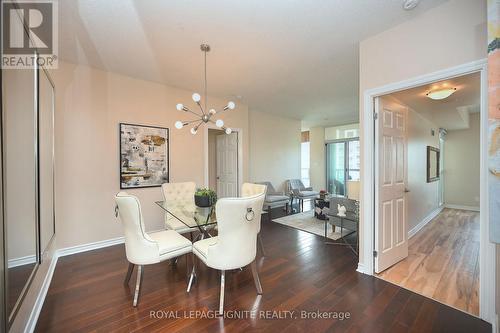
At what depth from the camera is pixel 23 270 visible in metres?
1.53

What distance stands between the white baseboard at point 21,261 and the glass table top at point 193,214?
3.76 feet

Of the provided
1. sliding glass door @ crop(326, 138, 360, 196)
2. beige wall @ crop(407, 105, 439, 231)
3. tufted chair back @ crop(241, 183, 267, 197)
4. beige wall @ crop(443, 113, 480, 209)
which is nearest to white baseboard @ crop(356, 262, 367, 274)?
tufted chair back @ crop(241, 183, 267, 197)

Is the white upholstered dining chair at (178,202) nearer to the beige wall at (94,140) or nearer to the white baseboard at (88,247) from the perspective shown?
the beige wall at (94,140)

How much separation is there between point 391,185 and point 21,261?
11.9 feet

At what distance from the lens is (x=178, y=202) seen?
2.97 m

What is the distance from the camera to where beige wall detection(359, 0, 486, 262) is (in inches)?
66.8

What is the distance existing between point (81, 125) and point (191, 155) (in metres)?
1.74

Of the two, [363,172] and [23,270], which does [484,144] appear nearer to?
[363,172]

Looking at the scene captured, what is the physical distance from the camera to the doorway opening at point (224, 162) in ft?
16.4

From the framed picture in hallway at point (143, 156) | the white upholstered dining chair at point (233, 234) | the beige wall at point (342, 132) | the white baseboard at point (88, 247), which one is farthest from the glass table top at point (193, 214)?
the beige wall at point (342, 132)

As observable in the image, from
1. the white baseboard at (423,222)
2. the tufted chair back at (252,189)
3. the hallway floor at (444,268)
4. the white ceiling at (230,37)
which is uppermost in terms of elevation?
the white ceiling at (230,37)

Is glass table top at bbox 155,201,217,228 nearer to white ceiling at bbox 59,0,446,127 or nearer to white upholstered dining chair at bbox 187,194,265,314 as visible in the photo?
white upholstered dining chair at bbox 187,194,265,314

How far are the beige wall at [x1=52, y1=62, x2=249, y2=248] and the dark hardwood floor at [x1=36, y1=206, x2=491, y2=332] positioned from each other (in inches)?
22.7

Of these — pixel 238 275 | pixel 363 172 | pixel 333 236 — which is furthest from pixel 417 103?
pixel 238 275
